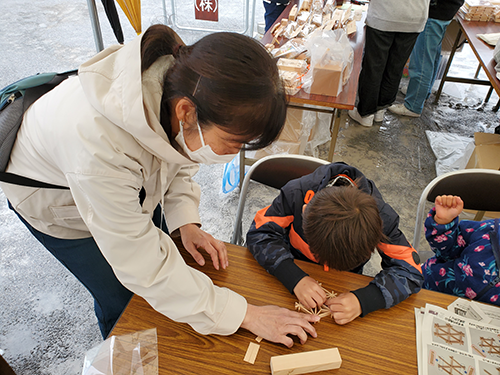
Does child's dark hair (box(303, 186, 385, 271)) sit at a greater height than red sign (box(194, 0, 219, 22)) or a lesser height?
greater

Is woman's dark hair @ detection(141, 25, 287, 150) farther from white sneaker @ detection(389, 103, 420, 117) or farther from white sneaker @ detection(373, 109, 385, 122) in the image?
white sneaker @ detection(389, 103, 420, 117)

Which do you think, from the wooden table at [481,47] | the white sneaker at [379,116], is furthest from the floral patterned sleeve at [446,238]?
the white sneaker at [379,116]

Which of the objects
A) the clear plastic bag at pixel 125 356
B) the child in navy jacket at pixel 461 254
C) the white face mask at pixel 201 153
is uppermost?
the white face mask at pixel 201 153

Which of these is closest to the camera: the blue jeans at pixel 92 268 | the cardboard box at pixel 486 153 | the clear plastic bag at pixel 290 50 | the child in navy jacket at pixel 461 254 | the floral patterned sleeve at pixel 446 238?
the blue jeans at pixel 92 268

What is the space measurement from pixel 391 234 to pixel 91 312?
1.57 metres

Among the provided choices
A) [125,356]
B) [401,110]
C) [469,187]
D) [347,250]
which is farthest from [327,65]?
[401,110]

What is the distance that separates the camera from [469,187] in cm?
144

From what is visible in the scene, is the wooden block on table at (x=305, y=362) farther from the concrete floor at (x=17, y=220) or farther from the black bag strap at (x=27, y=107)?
the concrete floor at (x=17, y=220)

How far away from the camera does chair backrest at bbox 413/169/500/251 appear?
142cm

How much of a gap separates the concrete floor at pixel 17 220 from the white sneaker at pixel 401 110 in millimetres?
64

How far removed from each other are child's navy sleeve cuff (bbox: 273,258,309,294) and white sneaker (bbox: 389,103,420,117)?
3.15 metres

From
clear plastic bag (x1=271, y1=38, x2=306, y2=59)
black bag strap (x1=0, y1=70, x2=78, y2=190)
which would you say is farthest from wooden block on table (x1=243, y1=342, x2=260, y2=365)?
clear plastic bag (x1=271, y1=38, x2=306, y2=59)

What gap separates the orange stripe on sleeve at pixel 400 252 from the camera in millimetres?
1111

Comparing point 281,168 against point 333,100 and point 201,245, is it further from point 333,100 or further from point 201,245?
point 333,100
